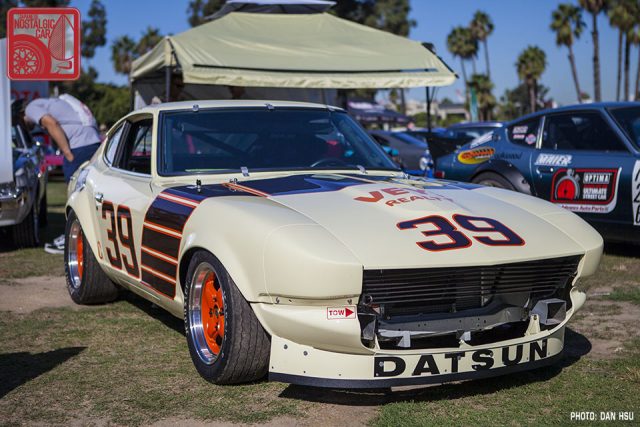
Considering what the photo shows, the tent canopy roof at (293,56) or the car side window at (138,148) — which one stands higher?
the tent canopy roof at (293,56)

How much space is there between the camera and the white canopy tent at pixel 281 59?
392 inches

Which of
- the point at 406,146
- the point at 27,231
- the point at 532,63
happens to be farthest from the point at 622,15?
the point at 27,231

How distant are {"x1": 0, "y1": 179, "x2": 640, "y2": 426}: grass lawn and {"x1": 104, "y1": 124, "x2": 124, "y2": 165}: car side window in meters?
1.21

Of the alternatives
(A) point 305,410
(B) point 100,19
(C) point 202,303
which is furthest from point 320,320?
(B) point 100,19

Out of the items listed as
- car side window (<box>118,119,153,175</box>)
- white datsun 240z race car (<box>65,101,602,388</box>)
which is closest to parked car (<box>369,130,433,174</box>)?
car side window (<box>118,119,153,175</box>)

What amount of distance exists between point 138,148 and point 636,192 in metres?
4.14

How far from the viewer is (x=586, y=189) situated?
7.39 meters

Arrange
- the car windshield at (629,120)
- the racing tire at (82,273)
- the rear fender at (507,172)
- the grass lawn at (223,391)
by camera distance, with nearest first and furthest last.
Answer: the grass lawn at (223,391) < the racing tire at (82,273) < the car windshield at (629,120) < the rear fender at (507,172)

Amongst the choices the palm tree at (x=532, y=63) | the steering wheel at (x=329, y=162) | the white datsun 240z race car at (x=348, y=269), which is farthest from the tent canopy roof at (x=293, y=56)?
the palm tree at (x=532, y=63)

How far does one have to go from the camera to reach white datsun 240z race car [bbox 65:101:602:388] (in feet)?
11.0

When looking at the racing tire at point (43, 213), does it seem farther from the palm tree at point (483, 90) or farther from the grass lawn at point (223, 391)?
the palm tree at point (483, 90)

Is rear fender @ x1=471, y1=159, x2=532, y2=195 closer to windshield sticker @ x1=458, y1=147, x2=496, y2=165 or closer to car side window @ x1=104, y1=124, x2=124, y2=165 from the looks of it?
windshield sticker @ x1=458, y1=147, x2=496, y2=165

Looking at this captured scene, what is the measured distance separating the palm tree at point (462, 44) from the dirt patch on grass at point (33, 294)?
50.4 m

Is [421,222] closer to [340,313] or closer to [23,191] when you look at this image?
[340,313]
